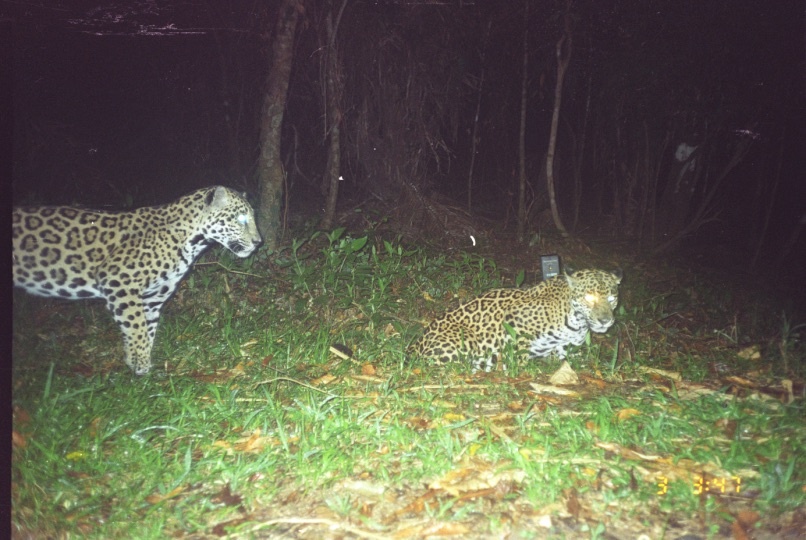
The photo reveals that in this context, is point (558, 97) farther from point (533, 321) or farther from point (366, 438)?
point (366, 438)

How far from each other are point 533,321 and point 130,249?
3775 mm

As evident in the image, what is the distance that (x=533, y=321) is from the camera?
17.8 feet

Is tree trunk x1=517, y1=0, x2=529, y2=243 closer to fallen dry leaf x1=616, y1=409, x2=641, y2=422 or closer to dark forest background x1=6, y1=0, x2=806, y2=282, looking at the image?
dark forest background x1=6, y1=0, x2=806, y2=282

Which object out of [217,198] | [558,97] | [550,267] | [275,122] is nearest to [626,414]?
[550,267]

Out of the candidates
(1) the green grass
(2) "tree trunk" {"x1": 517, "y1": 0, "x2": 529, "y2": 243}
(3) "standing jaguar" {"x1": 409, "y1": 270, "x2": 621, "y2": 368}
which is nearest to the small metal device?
(3) "standing jaguar" {"x1": 409, "y1": 270, "x2": 621, "y2": 368}

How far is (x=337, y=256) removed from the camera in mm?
7176

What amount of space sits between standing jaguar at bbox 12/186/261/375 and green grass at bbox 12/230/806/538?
0.38 m

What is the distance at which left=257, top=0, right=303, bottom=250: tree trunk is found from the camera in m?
7.00

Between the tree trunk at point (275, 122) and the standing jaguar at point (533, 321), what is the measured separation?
2.93 meters

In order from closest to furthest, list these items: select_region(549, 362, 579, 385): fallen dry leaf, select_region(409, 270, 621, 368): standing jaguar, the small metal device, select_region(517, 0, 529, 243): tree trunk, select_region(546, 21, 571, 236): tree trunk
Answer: select_region(549, 362, 579, 385): fallen dry leaf < select_region(409, 270, 621, 368): standing jaguar < the small metal device < select_region(546, 21, 571, 236): tree trunk < select_region(517, 0, 529, 243): tree trunk

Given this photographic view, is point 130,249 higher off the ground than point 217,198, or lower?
lower

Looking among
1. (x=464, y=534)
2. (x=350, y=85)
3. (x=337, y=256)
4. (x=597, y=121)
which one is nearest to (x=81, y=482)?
(x=464, y=534)

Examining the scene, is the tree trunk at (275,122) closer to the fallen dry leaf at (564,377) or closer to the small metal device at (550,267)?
the small metal device at (550,267)
